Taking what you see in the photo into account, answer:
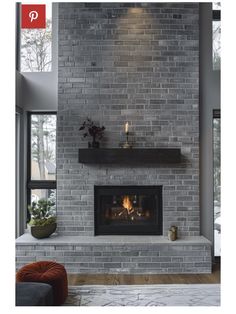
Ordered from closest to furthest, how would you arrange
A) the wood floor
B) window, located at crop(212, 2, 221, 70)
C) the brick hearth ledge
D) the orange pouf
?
the orange pouf → the wood floor → the brick hearth ledge → window, located at crop(212, 2, 221, 70)

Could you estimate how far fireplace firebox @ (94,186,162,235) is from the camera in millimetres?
3936

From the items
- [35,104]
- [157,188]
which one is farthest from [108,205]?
[35,104]

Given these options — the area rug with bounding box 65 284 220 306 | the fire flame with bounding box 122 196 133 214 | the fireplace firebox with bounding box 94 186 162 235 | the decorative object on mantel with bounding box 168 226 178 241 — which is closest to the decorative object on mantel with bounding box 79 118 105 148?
the fireplace firebox with bounding box 94 186 162 235

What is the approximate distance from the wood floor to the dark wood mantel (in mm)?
1255

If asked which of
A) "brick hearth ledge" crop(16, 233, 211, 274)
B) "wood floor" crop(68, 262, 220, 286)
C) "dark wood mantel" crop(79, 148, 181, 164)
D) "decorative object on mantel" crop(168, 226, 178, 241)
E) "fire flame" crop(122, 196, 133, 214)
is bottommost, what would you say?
"wood floor" crop(68, 262, 220, 286)

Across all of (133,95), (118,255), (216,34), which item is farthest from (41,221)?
(216,34)

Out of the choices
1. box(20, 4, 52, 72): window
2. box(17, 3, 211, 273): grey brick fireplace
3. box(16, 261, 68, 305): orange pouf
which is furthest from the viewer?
box(20, 4, 52, 72): window

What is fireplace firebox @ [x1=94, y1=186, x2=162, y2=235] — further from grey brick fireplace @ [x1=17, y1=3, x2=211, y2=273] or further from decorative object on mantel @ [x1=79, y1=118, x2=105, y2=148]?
decorative object on mantel @ [x1=79, y1=118, x2=105, y2=148]

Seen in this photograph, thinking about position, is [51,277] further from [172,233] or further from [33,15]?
[33,15]

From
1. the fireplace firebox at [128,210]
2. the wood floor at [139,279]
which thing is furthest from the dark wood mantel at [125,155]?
the wood floor at [139,279]

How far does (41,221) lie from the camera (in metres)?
3.78

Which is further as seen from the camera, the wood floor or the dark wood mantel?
the dark wood mantel

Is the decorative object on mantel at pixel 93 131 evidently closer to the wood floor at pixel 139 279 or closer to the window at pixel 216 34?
the wood floor at pixel 139 279

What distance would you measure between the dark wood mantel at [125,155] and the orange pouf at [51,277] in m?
1.37
